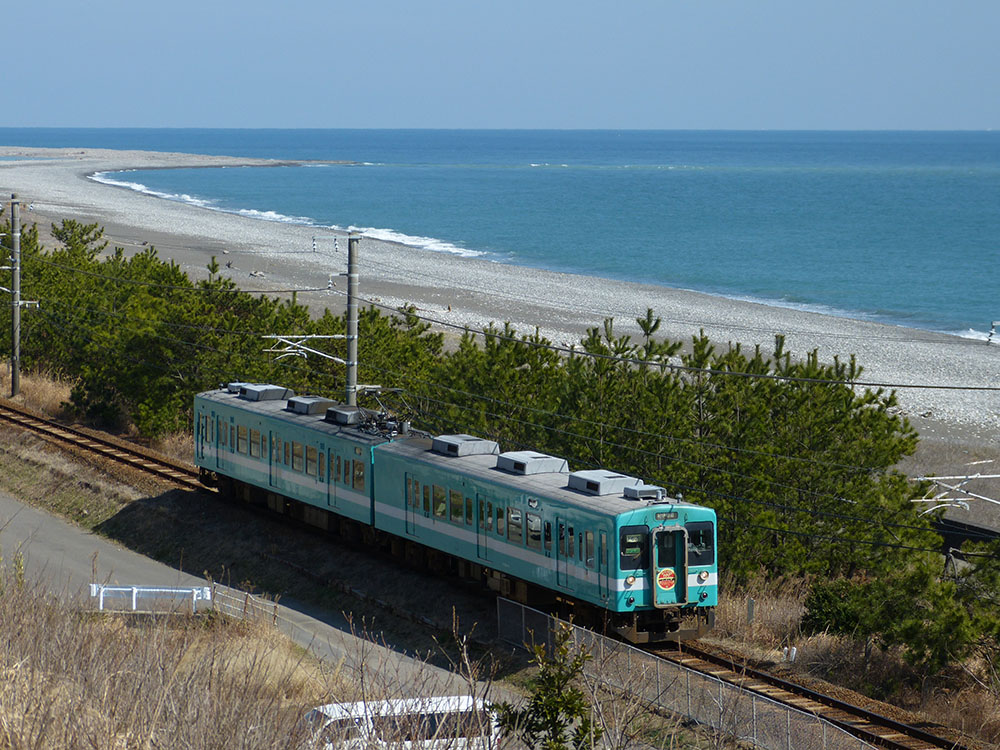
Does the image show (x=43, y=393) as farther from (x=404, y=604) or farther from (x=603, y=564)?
(x=603, y=564)

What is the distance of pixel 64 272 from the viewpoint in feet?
162

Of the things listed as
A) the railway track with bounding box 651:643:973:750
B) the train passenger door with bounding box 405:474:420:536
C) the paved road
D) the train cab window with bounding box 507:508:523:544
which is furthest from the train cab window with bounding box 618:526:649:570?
the train passenger door with bounding box 405:474:420:536

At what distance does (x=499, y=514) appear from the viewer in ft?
75.8

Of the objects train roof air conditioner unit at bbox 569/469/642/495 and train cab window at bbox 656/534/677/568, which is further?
train roof air conditioner unit at bbox 569/469/642/495

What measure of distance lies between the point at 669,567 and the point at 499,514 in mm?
3205

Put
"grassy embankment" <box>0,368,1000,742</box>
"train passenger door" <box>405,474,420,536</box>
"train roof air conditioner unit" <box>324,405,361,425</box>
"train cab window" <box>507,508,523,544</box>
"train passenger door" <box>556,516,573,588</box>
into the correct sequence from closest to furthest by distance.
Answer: "grassy embankment" <box>0,368,1000,742</box> < "train passenger door" <box>556,516,573,588</box> < "train cab window" <box>507,508,523,544</box> < "train passenger door" <box>405,474,420,536</box> < "train roof air conditioner unit" <box>324,405,361,425</box>

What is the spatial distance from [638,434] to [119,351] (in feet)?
60.7

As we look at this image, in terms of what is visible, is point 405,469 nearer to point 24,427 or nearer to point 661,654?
point 661,654

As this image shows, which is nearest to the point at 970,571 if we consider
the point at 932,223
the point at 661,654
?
the point at 661,654

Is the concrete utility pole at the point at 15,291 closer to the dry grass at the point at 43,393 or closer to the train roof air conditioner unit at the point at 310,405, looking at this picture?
the dry grass at the point at 43,393

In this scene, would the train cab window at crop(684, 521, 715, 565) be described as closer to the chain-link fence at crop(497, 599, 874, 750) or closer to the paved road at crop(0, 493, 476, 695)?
the chain-link fence at crop(497, 599, 874, 750)

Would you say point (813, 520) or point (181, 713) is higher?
point (181, 713)

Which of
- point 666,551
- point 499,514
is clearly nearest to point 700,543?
point 666,551

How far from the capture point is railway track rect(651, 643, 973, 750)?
57.9 feet
